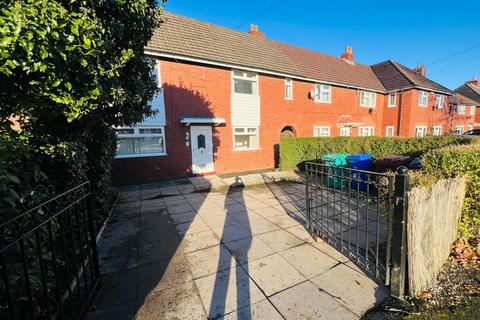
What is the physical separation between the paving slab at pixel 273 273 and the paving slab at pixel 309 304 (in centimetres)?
11

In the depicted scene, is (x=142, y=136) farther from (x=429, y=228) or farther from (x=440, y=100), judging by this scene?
(x=440, y=100)

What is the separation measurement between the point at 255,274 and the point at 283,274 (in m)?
0.37

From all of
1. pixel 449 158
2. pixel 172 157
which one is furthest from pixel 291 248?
pixel 172 157

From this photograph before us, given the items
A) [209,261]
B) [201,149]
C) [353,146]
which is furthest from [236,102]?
[209,261]

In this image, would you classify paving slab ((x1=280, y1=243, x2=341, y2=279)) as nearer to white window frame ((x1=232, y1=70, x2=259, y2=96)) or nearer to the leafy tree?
the leafy tree

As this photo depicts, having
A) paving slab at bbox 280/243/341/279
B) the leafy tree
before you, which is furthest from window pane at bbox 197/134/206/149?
paving slab at bbox 280/243/341/279

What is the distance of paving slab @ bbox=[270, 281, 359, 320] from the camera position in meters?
2.22

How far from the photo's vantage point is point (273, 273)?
2941 millimetres

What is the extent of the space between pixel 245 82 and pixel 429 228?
410 inches

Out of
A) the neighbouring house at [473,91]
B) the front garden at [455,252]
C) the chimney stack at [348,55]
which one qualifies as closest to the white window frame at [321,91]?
the chimney stack at [348,55]

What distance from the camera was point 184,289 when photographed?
2.69m

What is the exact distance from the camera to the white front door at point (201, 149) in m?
10.2

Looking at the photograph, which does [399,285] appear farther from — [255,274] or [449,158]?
[449,158]

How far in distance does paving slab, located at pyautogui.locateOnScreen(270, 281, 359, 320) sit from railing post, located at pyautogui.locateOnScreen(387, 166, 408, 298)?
62cm
